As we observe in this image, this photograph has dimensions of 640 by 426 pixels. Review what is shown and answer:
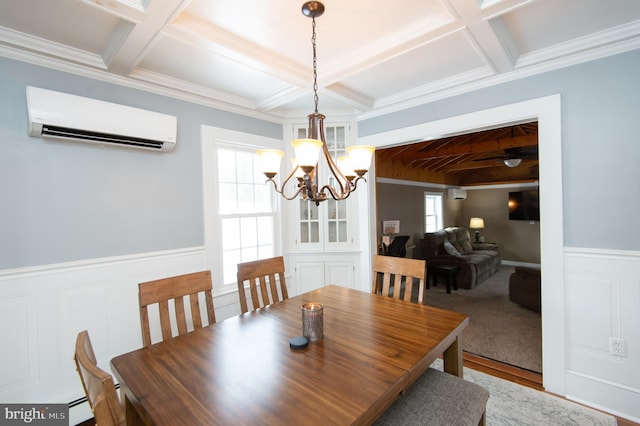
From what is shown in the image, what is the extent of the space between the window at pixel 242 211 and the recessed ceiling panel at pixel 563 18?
2.56 metres

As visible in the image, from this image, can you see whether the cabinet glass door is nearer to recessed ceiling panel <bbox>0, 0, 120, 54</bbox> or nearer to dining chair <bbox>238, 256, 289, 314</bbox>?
dining chair <bbox>238, 256, 289, 314</bbox>

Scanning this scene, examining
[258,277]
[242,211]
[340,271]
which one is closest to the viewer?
[258,277]

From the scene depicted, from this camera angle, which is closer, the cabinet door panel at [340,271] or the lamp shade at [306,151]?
the lamp shade at [306,151]

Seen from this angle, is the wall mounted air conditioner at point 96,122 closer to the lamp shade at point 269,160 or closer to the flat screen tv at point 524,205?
the lamp shade at point 269,160

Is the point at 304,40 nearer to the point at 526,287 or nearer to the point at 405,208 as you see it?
the point at 526,287

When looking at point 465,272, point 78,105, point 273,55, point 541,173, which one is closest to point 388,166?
point 465,272

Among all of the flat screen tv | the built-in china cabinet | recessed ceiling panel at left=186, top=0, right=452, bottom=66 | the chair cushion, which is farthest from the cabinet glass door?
the flat screen tv

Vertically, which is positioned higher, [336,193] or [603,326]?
[336,193]

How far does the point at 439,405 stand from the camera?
4.35 feet

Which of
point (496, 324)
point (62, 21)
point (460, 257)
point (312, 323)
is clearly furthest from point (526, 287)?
point (62, 21)

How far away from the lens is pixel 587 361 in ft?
6.93

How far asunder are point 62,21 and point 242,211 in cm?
195

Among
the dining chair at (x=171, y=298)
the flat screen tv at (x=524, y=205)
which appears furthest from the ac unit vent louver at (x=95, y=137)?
the flat screen tv at (x=524, y=205)

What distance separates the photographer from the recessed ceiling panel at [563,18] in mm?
1646
